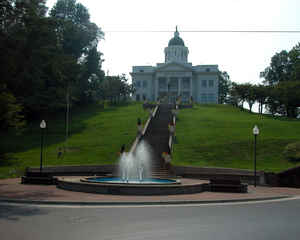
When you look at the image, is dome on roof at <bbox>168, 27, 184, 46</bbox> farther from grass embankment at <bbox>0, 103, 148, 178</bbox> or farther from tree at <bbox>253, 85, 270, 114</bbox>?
grass embankment at <bbox>0, 103, 148, 178</bbox>

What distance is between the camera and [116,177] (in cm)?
2509

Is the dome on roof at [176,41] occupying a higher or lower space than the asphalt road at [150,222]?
higher

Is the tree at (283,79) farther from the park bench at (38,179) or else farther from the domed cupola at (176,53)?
the park bench at (38,179)

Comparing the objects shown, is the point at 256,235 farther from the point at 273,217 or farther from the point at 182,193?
the point at 182,193

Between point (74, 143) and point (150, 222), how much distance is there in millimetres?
30030

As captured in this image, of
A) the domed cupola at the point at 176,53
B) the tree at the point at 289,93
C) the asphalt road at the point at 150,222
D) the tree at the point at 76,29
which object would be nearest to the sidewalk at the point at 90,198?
the asphalt road at the point at 150,222

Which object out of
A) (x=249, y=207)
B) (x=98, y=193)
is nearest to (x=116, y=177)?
(x=98, y=193)

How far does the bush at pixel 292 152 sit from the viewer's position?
31.8 m

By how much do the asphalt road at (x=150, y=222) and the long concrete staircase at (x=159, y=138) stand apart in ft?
42.3

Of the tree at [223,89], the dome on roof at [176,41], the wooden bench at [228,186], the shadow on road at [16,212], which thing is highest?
the dome on roof at [176,41]

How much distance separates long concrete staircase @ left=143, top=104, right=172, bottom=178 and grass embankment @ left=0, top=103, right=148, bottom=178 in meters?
1.98

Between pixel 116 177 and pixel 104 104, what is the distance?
6158 cm

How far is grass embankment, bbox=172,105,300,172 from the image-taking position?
31.8 m

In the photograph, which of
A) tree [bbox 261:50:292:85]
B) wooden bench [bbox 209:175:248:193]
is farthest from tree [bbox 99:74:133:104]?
wooden bench [bbox 209:175:248:193]
